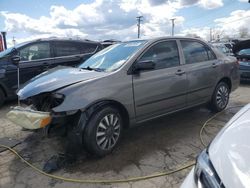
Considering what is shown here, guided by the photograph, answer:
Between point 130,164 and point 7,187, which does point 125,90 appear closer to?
point 130,164

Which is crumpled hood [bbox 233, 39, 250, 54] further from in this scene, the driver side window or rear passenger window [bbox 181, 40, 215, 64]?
the driver side window


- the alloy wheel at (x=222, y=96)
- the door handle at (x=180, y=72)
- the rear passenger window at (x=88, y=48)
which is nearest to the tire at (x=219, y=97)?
the alloy wheel at (x=222, y=96)

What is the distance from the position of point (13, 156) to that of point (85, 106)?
1455 millimetres

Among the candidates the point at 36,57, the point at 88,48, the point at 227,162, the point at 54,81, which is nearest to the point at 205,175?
the point at 227,162

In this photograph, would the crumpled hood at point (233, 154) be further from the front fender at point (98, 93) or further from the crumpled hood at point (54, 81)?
the crumpled hood at point (54, 81)

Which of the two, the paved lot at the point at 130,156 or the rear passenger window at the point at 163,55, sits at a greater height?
the rear passenger window at the point at 163,55

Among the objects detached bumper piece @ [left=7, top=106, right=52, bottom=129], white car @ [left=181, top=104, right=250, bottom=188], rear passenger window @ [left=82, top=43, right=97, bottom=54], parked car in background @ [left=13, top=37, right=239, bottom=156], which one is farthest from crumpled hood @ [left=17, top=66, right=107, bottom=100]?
rear passenger window @ [left=82, top=43, right=97, bottom=54]

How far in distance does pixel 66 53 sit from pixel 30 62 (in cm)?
109

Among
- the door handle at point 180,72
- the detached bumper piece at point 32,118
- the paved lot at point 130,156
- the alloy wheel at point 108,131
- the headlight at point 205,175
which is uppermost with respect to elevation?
the door handle at point 180,72

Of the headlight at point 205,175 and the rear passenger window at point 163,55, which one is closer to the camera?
the headlight at point 205,175

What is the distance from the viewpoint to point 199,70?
16.4 feet

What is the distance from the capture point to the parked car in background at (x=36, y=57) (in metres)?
6.74

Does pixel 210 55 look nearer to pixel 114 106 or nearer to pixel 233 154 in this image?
pixel 114 106

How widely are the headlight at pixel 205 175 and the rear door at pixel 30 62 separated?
604 centimetres
